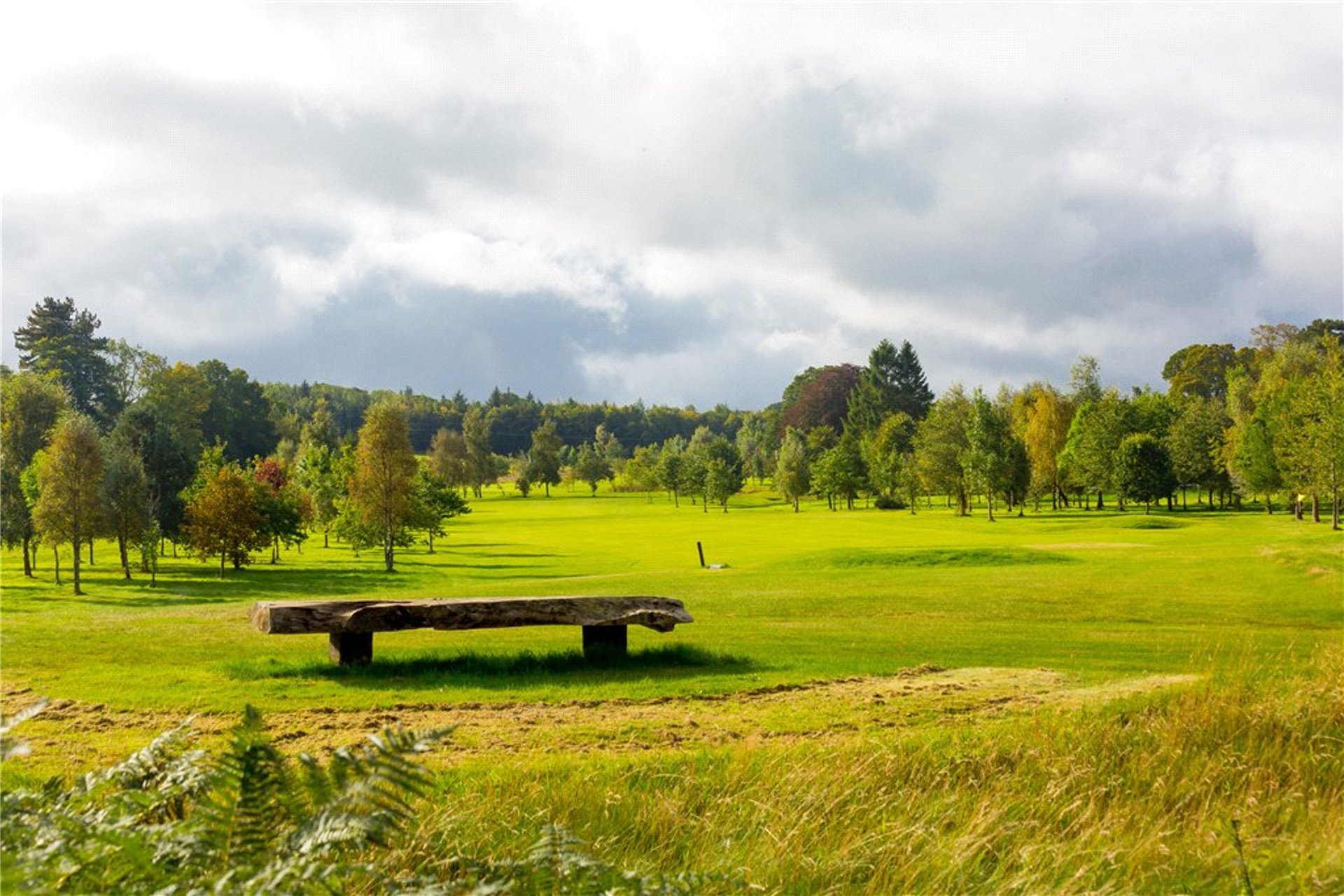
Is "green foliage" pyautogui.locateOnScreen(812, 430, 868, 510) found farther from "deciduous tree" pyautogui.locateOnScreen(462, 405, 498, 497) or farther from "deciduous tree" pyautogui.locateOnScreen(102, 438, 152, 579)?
"deciduous tree" pyautogui.locateOnScreen(102, 438, 152, 579)

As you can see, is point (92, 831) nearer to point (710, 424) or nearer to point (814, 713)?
point (814, 713)

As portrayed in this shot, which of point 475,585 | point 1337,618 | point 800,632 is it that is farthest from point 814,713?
point 475,585

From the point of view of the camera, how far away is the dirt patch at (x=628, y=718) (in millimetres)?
9672

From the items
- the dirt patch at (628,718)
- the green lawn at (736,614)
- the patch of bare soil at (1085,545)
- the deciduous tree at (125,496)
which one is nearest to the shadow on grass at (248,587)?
the green lawn at (736,614)

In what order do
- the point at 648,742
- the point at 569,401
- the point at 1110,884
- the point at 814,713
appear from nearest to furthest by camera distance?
the point at 1110,884, the point at 648,742, the point at 814,713, the point at 569,401

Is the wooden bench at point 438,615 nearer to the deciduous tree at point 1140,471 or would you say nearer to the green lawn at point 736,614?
the green lawn at point 736,614

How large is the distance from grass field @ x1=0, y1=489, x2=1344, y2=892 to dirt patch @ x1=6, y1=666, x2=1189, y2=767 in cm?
6

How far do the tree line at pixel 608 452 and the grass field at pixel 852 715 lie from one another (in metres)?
9.14

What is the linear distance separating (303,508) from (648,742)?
52261 mm

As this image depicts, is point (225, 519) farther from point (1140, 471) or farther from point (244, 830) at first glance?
point (1140, 471)

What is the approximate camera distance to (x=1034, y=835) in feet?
19.9

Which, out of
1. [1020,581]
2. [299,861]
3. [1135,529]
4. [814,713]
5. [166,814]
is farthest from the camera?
[1135,529]

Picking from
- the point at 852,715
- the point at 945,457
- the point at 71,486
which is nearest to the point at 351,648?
the point at 852,715

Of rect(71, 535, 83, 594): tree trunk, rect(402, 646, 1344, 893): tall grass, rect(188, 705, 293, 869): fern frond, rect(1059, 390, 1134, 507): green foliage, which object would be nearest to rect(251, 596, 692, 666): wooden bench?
rect(402, 646, 1344, 893): tall grass
